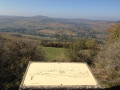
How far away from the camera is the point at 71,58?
605 inches

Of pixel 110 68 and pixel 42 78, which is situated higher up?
pixel 42 78

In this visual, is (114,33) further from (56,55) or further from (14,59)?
(14,59)

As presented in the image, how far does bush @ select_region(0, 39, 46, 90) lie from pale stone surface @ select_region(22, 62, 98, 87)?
312 centimetres

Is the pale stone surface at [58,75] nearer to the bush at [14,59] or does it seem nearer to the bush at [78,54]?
the bush at [14,59]

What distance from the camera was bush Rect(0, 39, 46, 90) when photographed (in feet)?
28.3

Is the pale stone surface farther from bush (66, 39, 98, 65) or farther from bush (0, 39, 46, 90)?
bush (66, 39, 98, 65)

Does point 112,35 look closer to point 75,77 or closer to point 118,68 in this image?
point 118,68

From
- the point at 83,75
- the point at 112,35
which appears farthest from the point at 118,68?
the point at 112,35

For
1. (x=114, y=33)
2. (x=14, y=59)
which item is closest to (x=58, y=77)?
(x=14, y=59)

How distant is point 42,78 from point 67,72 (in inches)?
51.2

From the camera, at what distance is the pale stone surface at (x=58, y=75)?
4791 mm

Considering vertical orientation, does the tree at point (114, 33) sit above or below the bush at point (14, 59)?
above

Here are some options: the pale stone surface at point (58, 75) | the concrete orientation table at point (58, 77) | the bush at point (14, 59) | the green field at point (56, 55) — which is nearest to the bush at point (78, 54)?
the green field at point (56, 55)

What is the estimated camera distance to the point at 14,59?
10078 mm
